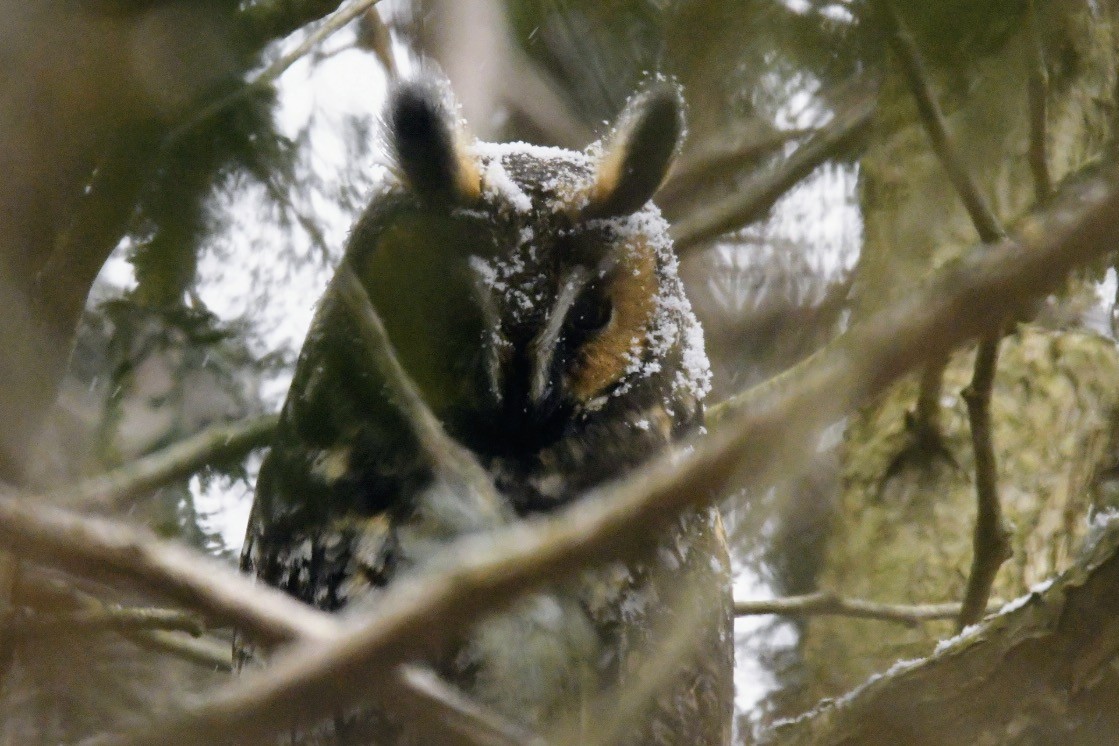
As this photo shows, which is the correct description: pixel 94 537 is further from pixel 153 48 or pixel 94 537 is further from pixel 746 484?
pixel 153 48

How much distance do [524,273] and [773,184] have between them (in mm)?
788

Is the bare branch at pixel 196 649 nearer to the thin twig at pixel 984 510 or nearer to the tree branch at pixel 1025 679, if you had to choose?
the tree branch at pixel 1025 679

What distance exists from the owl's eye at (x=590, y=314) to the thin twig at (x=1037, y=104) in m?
0.72

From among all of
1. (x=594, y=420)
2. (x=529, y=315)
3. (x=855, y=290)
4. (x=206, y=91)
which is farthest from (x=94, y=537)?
(x=855, y=290)

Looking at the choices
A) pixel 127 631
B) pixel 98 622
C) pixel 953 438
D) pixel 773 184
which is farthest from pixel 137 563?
pixel 953 438

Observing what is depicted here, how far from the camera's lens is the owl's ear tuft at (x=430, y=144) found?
1.92 metres

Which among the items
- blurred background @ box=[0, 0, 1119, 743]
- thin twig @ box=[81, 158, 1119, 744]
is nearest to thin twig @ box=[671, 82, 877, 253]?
blurred background @ box=[0, 0, 1119, 743]

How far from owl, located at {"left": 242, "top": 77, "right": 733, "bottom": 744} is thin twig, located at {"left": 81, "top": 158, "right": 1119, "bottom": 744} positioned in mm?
964

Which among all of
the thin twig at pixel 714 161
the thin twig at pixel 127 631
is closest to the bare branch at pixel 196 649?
the thin twig at pixel 127 631

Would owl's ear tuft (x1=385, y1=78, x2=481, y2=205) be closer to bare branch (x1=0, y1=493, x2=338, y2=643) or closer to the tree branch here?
the tree branch

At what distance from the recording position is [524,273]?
1.94 metres

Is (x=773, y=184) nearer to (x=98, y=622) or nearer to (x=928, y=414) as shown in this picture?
(x=928, y=414)

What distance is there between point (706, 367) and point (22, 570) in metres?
1.46

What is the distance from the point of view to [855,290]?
2848 mm
